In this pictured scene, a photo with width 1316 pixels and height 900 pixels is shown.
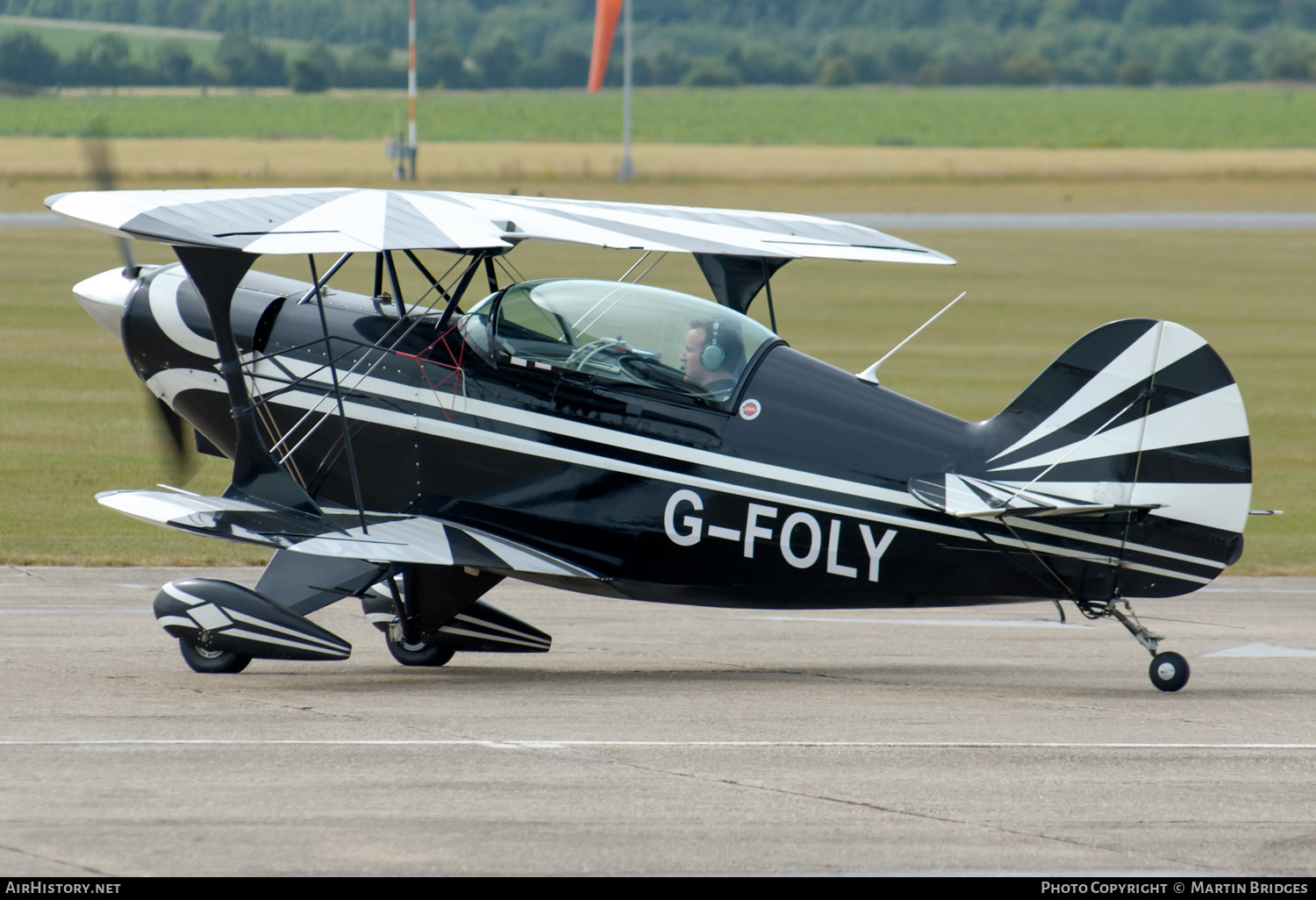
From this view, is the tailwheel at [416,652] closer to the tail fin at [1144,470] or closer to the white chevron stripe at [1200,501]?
the tail fin at [1144,470]

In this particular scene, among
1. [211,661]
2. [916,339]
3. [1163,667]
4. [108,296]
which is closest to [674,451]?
[211,661]

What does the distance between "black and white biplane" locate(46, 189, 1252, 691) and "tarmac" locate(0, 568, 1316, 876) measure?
57 cm

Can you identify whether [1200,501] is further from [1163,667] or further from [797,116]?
[797,116]

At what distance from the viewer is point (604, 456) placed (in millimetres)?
9523

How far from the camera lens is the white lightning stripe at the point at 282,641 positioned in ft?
29.7

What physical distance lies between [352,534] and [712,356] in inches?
89.8

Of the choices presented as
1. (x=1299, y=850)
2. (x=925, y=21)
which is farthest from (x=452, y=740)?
(x=925, y=21)

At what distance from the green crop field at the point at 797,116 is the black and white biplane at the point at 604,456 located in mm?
43964

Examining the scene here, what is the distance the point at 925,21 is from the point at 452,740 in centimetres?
18822

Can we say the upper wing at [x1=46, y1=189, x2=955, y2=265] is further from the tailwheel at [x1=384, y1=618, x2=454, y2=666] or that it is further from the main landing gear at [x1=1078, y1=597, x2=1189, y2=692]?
the main landing gear at [x1=1078, y1=597, x2=1189, y2=692]

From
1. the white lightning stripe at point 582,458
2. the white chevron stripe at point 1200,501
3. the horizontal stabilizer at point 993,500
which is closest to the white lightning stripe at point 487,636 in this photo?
the white lightning stripe at point 582,458

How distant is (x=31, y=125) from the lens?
1690 inches
